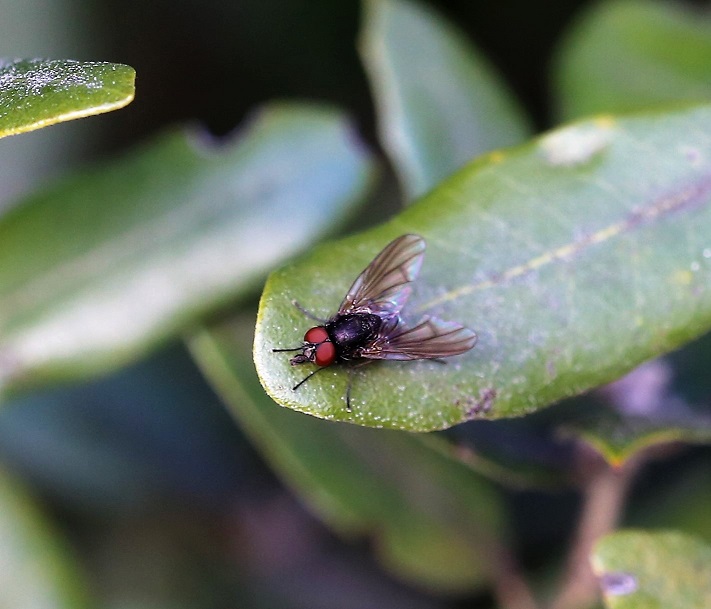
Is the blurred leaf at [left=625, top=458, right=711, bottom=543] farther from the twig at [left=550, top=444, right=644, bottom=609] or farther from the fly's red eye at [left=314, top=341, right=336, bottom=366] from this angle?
the fly's red eye at [left=314, top=341, right=336, bottom=366]

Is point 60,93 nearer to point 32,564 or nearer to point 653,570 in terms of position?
point 653,570

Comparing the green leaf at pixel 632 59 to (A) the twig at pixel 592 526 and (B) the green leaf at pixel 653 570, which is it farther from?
(B) the green leaf at pixel 653 570

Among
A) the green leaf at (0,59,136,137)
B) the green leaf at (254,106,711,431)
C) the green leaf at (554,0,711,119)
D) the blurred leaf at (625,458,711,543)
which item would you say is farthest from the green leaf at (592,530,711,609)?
the green leaf at (554,0,711,119)

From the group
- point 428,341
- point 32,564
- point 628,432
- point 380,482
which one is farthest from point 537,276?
point 32,564

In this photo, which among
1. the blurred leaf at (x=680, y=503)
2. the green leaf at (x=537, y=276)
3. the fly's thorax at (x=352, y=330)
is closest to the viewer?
the green leaf at (x=537, y=276)

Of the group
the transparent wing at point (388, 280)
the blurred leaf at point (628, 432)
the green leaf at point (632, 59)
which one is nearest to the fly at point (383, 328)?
the transparent wing at point (388, 280)
